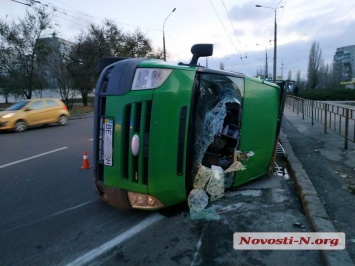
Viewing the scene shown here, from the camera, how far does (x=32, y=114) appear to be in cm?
1399

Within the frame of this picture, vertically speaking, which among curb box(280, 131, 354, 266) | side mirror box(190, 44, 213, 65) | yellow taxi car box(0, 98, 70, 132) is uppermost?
side mirror box(190, 44, 213, 65)

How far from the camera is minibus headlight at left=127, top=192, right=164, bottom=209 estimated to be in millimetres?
3371

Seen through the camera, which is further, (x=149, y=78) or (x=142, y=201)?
(x=142, y=201)

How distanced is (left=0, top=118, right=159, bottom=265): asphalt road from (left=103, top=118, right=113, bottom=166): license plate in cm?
86

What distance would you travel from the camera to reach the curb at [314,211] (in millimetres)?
2648

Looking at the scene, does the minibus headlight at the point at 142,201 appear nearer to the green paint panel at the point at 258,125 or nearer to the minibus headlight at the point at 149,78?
the minibus headlight at the point at 149,78

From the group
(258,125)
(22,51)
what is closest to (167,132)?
(258,125)

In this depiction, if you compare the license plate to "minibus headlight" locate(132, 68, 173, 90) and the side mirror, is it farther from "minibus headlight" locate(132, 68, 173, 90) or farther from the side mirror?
the side mirror

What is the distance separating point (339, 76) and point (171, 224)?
74.7 metres

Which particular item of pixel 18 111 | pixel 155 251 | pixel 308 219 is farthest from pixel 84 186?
pixel 18 111

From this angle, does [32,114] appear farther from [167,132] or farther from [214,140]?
[167,132]

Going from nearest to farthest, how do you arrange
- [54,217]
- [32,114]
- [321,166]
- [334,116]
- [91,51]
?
1. [54,217]
2. [321,166]
3. [334,116]
4. [32,114]
5. [91,51]

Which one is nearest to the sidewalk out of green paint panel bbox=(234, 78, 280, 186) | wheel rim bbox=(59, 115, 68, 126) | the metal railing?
the metal railing

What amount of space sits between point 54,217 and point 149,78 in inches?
91.5
